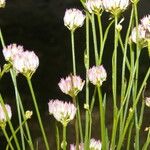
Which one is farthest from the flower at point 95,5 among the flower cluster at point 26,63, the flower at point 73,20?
the flower cluster at point 26,63

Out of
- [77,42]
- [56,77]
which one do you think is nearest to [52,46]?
[77,42]

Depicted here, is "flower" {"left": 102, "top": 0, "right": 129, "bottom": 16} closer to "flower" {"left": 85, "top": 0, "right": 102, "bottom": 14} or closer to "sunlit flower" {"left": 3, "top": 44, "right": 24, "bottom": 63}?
"flower" {"left": 85, "top": 0, "right": 102, "bottom": 14}

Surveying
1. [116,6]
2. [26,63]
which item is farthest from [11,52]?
[116,6]

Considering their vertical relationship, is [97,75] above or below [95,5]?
below

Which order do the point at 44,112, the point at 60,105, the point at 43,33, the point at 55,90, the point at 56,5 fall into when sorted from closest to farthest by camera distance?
the point at 60,105, the point at 44,112, the point at 55,90, the point at 43,33, the point at 56,5

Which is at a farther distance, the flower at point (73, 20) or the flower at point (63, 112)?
the flower at point (73, 20)

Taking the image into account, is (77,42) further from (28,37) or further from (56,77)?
(56,77)

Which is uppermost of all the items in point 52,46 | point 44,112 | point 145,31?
point 145,31

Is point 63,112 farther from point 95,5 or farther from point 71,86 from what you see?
point 95,5

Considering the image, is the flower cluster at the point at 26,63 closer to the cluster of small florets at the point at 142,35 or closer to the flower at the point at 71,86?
the flower at the point at 71,86

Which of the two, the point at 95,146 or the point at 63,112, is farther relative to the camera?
the point at 95,146

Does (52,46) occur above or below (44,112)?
above
